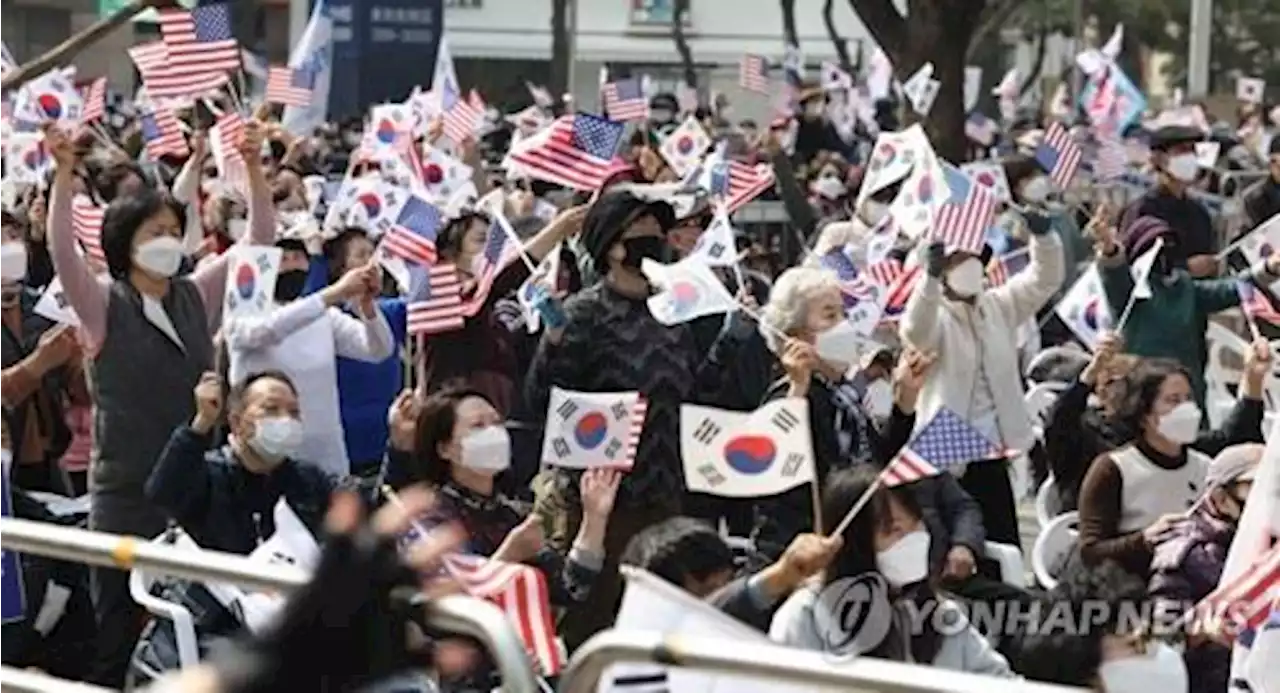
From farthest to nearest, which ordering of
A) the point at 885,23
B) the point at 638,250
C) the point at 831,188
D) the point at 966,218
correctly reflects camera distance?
the point at 885,23 < the point at 831,188 < the point at 966,218 < the point at 638,250

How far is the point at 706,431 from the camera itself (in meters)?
6.79

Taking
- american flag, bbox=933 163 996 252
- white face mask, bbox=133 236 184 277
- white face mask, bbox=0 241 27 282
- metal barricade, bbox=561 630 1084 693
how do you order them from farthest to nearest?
american flag, bbox=933 163 996 252 → white face mask, bbox=0 241 27 282 → white face mask, bbox=133 236 184 277 → metal barricade, bbox=561 630 1084 693

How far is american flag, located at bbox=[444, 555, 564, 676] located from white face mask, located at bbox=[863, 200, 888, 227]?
7041mm

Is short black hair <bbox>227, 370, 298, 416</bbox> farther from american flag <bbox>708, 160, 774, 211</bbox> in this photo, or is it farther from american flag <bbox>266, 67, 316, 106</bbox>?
american flag <bbox>266, 67, 316, 106</bbox>

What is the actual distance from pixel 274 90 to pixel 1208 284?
23.8 feet

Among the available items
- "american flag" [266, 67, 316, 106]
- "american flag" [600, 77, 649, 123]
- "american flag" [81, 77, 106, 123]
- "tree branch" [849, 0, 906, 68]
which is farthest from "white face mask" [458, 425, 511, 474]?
"tree branch" [849, 0, 906, 68]

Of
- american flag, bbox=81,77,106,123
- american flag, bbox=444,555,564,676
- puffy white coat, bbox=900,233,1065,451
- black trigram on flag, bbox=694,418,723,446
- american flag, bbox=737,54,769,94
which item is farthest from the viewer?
A: american flag, bbox=737,54,769,94

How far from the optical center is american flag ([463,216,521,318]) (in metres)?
9.63

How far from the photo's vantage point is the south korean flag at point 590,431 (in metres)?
7.40

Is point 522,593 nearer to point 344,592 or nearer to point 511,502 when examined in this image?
point 511,502

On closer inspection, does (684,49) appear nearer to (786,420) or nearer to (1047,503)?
(1047,503)

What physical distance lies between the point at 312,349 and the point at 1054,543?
90.6 inches

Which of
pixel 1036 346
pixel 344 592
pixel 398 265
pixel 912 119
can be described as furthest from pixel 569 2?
pixel 344 592

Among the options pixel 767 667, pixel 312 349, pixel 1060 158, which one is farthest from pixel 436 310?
pixel 1060 158
